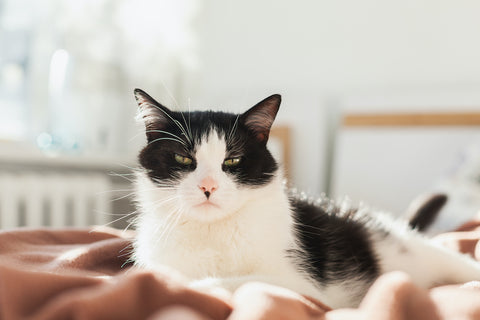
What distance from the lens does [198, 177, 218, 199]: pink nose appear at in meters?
0.81

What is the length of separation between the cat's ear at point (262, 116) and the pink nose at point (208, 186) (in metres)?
0.19

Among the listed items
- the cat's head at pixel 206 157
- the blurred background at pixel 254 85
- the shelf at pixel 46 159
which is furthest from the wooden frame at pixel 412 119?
the cat's head at pixel 206 157

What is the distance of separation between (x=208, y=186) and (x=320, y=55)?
83.1 inches

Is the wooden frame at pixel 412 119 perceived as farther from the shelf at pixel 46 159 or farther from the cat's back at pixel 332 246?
the cat's back at pixel 332 246

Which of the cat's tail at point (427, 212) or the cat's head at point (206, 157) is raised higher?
the cat's head at point (206, 157)

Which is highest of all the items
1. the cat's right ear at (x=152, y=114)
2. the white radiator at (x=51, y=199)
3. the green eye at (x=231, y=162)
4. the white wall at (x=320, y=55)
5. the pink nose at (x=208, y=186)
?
the white wall at (x=320, y=55)

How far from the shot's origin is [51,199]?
7.37 feet

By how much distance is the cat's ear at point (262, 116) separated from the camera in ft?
3.03

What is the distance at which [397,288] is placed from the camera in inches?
22.6

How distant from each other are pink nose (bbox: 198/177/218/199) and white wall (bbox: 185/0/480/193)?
1.49 m

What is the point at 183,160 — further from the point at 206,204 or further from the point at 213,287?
the point at 213,287

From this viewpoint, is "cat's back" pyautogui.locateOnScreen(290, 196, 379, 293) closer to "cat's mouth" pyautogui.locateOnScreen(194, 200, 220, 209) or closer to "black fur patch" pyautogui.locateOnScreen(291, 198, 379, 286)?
"black fur patch" pyautogui.locateOnScreen(291, 198, 379, 286)

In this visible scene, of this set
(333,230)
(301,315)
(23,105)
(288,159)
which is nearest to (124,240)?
(333,230)

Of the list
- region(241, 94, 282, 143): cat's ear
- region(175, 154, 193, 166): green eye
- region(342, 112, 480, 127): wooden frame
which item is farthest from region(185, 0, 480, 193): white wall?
region(175, 154, 193, 166): green eye
